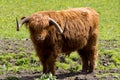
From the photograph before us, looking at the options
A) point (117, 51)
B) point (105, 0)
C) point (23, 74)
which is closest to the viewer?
point (23, 74)

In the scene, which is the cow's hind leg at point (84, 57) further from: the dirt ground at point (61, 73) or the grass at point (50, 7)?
the dirt ground at point (61, 73)

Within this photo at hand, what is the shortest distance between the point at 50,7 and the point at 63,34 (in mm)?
14529

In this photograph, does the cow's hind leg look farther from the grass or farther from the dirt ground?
the dirt ground

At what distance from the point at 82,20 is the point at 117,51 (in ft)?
8.73

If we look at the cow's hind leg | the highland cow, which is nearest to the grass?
the cow's hind leg

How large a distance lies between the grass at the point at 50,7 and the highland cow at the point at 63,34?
25.6 inches

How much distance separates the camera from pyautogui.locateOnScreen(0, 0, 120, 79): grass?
455 inches

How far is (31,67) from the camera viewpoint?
1138 centimetres

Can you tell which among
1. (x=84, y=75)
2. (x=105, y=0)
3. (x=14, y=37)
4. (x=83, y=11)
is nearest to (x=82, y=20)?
(x=83, y=11)

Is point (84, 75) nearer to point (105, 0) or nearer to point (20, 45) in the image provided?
point (20, 45)

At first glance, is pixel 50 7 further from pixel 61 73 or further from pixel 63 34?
pixel 63 34

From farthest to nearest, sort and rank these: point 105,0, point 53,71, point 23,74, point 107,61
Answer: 1. point 105,0
2. point 107,61
3. point 23,74
4. point 53,71

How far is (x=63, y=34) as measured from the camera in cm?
1005

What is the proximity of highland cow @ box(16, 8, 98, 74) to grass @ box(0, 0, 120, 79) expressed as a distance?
2.13 ft
